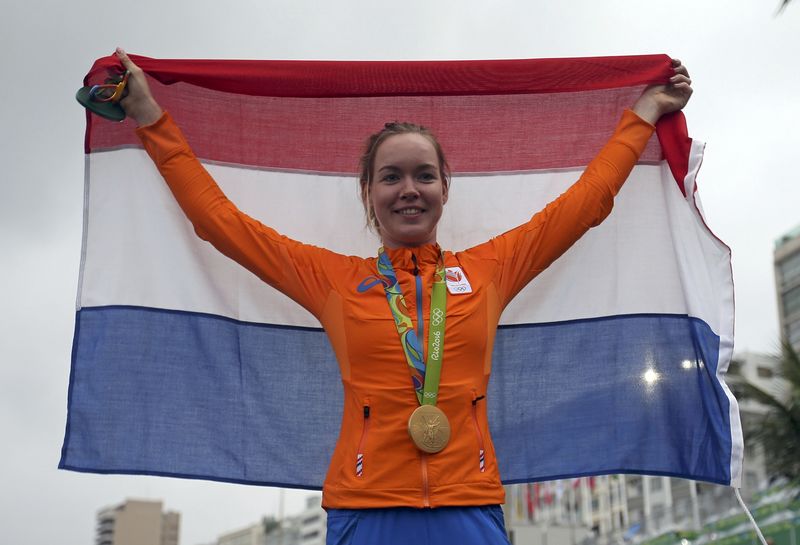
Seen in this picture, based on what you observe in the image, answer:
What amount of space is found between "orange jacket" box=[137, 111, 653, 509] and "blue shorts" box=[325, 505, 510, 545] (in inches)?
1.7

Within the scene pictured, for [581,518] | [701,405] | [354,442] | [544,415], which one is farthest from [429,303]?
[581,518]

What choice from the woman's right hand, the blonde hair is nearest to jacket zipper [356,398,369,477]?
the blonde hair

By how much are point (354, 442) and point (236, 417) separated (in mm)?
1293

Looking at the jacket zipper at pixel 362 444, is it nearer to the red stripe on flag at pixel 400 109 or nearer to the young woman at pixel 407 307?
the young woman at pixel 407 307

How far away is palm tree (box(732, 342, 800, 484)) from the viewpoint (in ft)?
68.9

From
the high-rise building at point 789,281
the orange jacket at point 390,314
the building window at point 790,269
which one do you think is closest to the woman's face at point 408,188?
the orange jacket at point 390,314

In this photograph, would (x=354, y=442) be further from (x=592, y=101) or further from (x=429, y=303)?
(x=592, y=101)

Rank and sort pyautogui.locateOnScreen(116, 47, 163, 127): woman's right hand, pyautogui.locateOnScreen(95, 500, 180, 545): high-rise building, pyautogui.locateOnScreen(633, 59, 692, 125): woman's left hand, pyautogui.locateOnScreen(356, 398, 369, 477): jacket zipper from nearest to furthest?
pyautogui.locateOnScreen(356, 398, 369, 477): jacket zipper
pyautogui.locateOnScreen(116, 47, 163, 127): woman's right hand
pyautogui.locateOnScreen(633, 59, 692, 125): woman's left hand
pyautogui.locateOnScreen(95, 500, 180, 545): high-rise building

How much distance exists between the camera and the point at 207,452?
531cm

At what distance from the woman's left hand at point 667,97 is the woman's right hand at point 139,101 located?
2.23m

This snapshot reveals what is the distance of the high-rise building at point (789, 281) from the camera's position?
73.2 meters

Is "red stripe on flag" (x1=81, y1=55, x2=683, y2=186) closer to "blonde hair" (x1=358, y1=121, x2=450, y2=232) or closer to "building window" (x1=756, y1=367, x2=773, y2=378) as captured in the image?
"blonde hair" (x1=358, y1=121, x2=450, y2=232)

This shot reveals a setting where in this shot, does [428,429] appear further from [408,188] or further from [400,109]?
[400,109]

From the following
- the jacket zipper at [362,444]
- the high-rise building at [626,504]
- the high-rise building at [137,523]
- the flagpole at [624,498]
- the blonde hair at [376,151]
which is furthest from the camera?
the high-rise building at [137,523]
